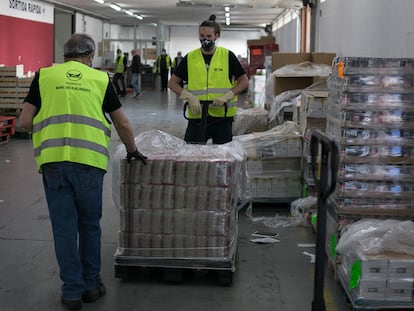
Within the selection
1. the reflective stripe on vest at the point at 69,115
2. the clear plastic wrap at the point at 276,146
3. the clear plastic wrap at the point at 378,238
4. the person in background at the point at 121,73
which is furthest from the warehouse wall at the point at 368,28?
the person in background at the point at 121,73

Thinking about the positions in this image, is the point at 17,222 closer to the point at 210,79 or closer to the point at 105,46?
the point at 210,79

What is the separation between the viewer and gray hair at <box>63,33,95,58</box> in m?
3.75

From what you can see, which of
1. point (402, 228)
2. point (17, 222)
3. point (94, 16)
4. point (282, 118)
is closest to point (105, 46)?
point (94, 16)

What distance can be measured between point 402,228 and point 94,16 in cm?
2808

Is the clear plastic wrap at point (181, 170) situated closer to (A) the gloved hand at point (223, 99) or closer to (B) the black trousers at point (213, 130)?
(A) the gloved hand at point (223, 99)

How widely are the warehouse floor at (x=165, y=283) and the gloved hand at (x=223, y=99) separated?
119 cm

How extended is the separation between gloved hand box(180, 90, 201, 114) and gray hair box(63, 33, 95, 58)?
1694 mm

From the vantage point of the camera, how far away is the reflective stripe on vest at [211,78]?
5.45 m

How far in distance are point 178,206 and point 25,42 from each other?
54.3ft

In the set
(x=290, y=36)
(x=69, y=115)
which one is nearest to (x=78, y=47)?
(x=69, y=115)

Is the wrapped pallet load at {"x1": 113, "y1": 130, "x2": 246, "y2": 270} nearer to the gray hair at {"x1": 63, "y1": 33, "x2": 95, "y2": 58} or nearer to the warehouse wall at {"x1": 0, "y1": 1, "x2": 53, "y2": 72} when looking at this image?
the gray hair at {"x1": 63, "y1": 33, "x2": 95, "y2": 58}

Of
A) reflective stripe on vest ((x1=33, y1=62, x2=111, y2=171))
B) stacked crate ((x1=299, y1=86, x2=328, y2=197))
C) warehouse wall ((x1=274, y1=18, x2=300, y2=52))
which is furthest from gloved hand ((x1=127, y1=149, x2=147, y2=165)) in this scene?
warehouse wall ((x1=274, y1=18, x2=300, y2=52))

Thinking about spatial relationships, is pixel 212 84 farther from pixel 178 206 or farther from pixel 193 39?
pixel 193 39

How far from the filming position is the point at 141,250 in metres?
4.19
